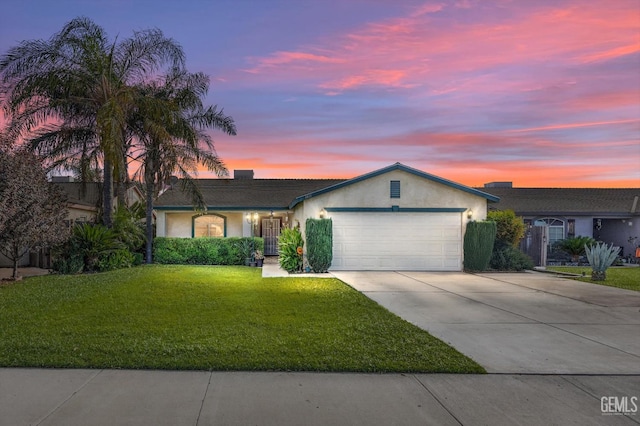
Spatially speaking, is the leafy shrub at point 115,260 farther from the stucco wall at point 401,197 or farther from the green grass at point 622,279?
the green grass at point 622,279

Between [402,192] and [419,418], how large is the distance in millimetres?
13426

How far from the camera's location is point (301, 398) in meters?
4.24

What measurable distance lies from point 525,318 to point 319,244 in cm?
865

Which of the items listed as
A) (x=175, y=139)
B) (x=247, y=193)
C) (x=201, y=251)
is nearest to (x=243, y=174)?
(x=247, y=193)

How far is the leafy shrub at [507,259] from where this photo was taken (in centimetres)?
1698

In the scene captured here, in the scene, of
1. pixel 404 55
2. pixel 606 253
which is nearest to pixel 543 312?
pixel 606 253

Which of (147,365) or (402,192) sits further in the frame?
(402,192)

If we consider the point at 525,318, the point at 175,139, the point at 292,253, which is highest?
the point at 175,139

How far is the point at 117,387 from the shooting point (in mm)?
4430

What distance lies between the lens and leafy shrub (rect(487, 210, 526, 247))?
1716 centimetres

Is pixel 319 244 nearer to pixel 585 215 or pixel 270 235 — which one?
pixel 270 235

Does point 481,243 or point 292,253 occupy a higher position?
point 481,243

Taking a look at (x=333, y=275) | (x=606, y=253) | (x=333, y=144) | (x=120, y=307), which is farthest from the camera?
(x=333, y=144)

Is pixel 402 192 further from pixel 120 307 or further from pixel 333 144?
pixel 120 307
